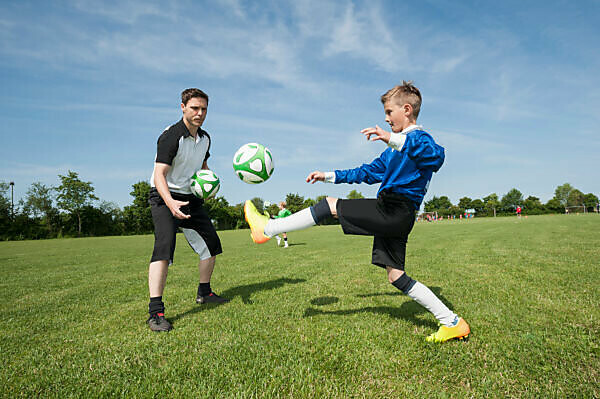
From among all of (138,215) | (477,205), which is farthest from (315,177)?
(477,205)

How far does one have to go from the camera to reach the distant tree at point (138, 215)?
55.3 m

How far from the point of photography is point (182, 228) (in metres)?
4.42

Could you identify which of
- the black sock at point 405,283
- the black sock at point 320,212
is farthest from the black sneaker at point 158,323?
the black sock at point 405,283

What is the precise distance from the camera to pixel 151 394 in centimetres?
214

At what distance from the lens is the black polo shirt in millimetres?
3850

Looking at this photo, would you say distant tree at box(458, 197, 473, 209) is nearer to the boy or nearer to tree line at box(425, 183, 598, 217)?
tree line at box(425, 183, 598, 217)

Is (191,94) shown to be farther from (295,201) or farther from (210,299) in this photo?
(295,201)

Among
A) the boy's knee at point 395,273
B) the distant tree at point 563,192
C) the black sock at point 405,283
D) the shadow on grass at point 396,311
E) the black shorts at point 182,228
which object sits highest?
the distant tree at point 563,192

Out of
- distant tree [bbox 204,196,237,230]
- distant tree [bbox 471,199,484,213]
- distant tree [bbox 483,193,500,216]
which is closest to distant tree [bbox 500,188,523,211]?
distant tree [bbox 483,193,500,216]

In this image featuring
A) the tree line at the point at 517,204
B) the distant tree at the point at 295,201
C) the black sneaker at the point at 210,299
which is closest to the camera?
the black sneaker at the point at 210,299

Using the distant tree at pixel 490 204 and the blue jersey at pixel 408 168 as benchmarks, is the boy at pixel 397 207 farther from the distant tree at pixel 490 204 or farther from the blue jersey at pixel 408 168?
the distant tree at pixel 490 204

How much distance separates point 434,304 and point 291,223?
1.60m

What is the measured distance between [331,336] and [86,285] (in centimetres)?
570

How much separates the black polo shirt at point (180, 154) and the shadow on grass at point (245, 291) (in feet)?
5.18
